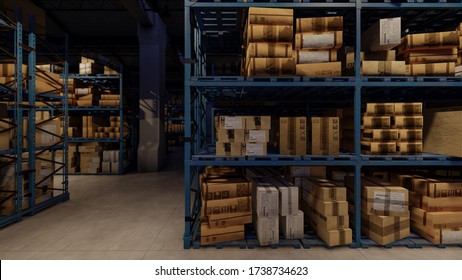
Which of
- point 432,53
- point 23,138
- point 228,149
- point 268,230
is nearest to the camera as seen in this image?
point 268,230

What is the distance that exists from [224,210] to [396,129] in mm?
2917

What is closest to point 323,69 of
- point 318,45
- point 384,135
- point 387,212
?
point 318,45

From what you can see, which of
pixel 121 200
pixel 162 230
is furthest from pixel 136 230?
pixel 121 200

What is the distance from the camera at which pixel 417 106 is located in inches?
157

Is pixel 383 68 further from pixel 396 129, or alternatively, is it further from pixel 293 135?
pixel 293 135

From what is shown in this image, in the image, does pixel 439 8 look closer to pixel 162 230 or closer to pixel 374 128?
pixel 374 128

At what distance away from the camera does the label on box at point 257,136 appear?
3914mm

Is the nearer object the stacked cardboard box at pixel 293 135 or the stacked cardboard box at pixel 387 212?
the stacked cardboard box at pixel 387 212

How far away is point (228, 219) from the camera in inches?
151

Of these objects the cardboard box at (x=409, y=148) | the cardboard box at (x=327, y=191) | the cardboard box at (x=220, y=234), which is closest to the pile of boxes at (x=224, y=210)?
the cardboard box at (x=220, y=234)

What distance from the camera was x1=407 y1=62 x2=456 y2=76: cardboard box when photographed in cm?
398

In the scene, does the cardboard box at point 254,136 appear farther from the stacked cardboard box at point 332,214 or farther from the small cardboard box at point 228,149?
the stacked cardboard box at point 332,214

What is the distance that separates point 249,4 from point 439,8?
2.86m

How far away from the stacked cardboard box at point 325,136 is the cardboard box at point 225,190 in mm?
1170
